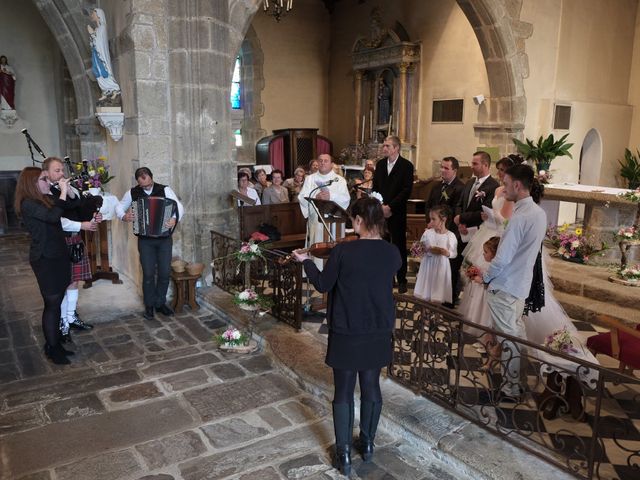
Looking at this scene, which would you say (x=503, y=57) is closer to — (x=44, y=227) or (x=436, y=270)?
(x=436, y=270)

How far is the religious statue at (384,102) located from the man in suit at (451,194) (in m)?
7.43

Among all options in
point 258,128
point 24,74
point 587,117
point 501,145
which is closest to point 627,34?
point 587,117

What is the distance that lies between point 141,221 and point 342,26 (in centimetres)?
1065

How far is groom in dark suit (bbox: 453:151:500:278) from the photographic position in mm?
5336

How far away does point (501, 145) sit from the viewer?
404 inches

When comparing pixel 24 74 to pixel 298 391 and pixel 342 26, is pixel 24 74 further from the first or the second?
pixel 298 391

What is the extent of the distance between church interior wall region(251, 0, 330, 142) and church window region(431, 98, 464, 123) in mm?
4227

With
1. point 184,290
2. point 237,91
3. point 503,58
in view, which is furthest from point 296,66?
point 184,290

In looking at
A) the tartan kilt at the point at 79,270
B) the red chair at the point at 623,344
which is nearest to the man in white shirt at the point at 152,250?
the tartan kilt at the point at 79,270

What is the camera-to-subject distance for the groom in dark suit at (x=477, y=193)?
5.34m

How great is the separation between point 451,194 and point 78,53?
560 cm

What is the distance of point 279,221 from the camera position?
773 cm

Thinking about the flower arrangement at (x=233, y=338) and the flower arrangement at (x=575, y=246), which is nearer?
the flower arrangement at (x=233, y=338)

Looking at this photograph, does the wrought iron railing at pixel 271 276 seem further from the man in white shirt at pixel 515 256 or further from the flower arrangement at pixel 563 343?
the flower arrangement at pixel 563 343
